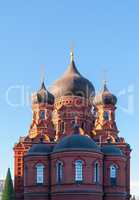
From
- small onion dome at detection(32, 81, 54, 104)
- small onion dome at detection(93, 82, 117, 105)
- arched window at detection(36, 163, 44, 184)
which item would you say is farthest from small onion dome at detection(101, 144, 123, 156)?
small onion dome at detection(32, 81, 54, 104)

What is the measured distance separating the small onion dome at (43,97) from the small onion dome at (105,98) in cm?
386

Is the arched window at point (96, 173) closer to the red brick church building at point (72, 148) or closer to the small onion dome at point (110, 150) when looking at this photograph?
the red brick church building at point (72, 148)

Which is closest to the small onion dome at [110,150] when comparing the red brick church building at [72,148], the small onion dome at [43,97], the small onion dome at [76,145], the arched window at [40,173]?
the red brick church building at [72,148]

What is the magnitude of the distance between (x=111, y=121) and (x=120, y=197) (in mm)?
9488

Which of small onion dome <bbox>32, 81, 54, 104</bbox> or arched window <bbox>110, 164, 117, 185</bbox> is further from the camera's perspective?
small onion dome <bbox>32, 81, 54, 104</bbox>

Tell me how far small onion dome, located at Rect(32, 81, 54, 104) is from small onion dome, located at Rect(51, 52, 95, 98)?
1006mm

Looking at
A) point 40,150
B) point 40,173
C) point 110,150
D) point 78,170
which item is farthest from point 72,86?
point 78,170

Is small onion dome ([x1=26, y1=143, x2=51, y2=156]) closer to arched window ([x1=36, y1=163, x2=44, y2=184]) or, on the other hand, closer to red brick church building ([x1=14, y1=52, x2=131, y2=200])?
red brick church building ([x1=14, y1=52, x2=131, y2=200])

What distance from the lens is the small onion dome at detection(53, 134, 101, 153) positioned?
36.8 meters

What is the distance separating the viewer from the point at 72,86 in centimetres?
4700

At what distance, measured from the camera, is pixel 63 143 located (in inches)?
1478

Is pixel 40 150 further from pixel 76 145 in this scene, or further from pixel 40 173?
pixel 76 145

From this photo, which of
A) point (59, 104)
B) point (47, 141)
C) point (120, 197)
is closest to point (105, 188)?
point (120, 197)

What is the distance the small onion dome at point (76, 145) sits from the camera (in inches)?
1447
